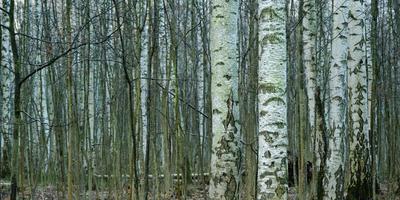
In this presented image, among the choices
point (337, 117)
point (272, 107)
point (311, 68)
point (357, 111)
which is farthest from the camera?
point (357, 111)

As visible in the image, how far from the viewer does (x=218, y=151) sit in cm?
588

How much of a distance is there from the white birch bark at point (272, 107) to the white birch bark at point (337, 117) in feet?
11.8

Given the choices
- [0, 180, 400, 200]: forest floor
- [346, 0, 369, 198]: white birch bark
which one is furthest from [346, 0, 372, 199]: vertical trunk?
[0, 180, 400, 200]: forest floor

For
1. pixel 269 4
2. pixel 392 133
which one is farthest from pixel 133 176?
pixel 392 133

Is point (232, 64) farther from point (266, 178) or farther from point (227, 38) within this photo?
point (266, 178)

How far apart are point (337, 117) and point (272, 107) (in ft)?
12.7

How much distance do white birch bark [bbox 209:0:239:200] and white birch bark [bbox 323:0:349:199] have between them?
2.45 meters

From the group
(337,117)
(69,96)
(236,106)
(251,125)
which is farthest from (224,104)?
(251,125)

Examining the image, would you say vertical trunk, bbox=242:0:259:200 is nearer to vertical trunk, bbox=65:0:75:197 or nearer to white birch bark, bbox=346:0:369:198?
white birch bark, bbox=346:0:369:198

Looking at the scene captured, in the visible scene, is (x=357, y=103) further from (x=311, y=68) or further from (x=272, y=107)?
(x=272, y=107)

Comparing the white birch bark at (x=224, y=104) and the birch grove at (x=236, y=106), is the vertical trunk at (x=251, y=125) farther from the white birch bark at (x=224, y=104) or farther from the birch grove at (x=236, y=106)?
the white birch bark at (x=224, y=104)

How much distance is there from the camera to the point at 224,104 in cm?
589

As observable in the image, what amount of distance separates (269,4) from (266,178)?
147 centimetres

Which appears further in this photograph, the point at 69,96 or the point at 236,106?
the point at 69,96
